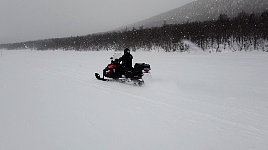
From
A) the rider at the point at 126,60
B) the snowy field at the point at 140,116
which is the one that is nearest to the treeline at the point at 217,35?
the rider at the point at 126,60

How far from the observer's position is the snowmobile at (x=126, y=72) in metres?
10.2

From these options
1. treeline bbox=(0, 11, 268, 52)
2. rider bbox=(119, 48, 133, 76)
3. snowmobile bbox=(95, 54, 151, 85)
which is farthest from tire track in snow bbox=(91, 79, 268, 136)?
treeline bbox=(0, 11, 268, 52)

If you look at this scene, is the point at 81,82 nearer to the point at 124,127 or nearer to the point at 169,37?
the point at 124,127

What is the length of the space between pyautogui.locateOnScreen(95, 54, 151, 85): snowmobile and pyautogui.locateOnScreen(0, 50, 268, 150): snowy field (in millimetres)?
443

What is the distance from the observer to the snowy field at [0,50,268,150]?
470 cm

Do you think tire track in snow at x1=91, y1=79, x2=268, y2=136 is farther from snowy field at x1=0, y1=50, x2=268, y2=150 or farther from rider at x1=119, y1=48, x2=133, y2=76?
rider at x1=119, y1=48, x2=133, y2=76

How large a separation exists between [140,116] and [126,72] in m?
4.60

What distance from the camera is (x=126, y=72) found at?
1058 centimetres

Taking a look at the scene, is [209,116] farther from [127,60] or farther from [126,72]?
[127,60]

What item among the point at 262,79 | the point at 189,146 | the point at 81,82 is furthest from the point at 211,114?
the point at 81,82

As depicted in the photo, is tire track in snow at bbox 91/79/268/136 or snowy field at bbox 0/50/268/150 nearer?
snowy field at bbox 0/50/268/150

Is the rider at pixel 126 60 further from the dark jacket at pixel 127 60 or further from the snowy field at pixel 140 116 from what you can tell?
the snowy field at pixel 140 116

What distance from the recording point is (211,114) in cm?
607

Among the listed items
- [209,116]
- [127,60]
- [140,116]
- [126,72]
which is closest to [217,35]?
[127,60]
